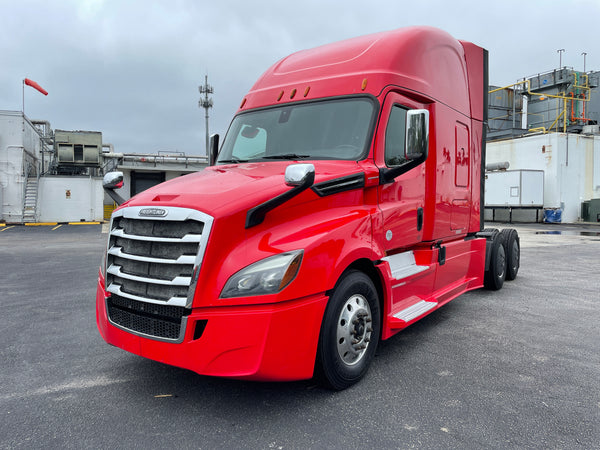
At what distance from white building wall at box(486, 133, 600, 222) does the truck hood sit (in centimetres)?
2779

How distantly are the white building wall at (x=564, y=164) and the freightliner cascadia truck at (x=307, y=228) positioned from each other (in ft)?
83.1

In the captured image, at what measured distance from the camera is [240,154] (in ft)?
14.6

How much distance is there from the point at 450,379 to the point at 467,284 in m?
2.60

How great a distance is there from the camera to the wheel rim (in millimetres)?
3311

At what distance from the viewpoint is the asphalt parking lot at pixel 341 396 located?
2.71 m

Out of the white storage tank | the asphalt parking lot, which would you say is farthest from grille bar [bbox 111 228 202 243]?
the white storage tank

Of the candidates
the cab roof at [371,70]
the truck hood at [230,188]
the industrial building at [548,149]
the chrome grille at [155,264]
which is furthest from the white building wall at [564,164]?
the chrome grille at [155,264]

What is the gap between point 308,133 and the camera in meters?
4.13

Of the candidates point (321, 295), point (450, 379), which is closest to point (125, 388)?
point (321, 295)

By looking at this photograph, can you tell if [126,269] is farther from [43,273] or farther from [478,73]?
[43,273]

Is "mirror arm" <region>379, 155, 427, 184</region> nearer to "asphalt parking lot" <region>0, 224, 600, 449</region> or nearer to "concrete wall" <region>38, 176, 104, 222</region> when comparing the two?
"asphalt parking lot" <region>0, 224, 600, 449</region>

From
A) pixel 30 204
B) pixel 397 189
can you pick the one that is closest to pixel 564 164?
pixel 397 189

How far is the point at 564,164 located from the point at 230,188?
29.3 metres

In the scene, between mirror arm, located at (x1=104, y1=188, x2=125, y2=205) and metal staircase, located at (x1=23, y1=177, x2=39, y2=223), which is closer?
mirror arm, located at (x1=104, y1=188, x2=125, y2=205)
